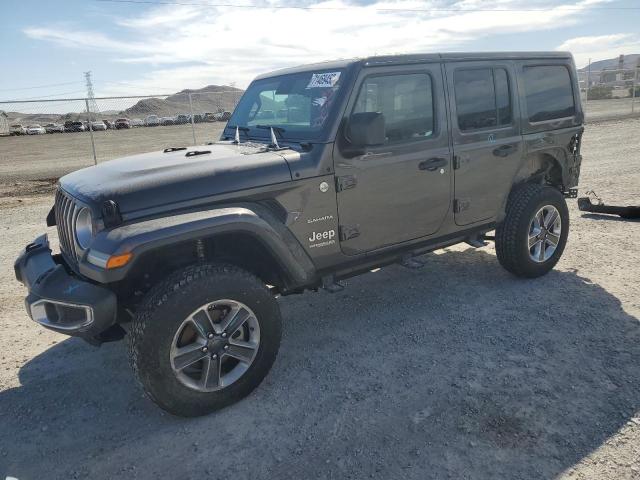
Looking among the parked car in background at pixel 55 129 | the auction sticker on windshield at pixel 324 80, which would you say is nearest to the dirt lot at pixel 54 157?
the auction sticker on windshield at pixel 324 80

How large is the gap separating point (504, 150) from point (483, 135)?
0.30m

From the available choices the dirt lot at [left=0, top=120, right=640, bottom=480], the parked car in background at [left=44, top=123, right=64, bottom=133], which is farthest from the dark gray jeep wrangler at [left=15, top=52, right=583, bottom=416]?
the parked car in background at [left=44, top=123, right=64, bottom=133]

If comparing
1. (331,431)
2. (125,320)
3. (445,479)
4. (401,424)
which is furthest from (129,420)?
(445,479)

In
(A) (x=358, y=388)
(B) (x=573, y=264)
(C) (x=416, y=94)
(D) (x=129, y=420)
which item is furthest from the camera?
(B) (x=573, y=264)

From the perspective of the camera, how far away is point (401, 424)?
2.90 metres

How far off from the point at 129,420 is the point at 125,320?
61cm

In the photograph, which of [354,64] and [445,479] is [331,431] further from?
[354,64]

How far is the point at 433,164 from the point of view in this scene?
4.00 meters

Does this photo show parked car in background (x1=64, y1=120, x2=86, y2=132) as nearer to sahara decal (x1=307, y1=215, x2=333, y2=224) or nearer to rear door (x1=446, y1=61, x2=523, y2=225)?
rear door (x1=446, y1=61, x2=523, y2=225)

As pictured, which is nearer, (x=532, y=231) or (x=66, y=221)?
(x=66, y=221)

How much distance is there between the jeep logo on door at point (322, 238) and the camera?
3.47 metres

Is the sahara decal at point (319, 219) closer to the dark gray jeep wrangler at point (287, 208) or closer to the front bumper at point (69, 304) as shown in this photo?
the dark gray jeep wrangler at point (287, 208)

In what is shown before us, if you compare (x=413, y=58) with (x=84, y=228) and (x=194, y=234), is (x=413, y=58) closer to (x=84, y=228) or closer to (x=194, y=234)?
(x=194, y=234)

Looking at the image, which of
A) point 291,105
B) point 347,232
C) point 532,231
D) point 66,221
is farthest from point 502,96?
point 66,221
